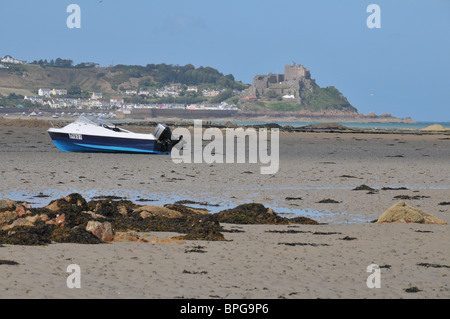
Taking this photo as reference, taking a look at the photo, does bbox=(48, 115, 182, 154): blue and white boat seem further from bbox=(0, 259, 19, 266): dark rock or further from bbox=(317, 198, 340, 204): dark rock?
bbox=(0, 259, 19, 266): dark rock

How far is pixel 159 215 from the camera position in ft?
43.5

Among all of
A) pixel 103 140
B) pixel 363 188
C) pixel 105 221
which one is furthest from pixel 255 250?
pixel 103 140

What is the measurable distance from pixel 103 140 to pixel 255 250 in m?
21.2

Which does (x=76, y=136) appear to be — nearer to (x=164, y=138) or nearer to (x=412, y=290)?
(x=164, y=138)

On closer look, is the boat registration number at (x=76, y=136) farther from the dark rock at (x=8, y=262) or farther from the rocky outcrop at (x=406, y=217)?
the dark rock at (x=8, y=262)

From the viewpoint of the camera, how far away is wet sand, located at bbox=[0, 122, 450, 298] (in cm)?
807

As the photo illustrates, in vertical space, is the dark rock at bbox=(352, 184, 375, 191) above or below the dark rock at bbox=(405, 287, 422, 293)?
below

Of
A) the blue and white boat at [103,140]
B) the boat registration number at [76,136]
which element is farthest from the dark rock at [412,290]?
the boat registration number at [76,136]

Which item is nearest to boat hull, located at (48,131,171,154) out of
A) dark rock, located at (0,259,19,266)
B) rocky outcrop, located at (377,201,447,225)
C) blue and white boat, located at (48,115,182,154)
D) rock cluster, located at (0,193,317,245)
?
blue and white boat, located at (48,115,182,154)

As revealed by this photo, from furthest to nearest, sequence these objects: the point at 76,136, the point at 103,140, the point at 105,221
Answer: the point at 103,140
the point at 76,136
the point at 105,221

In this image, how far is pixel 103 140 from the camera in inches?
1214

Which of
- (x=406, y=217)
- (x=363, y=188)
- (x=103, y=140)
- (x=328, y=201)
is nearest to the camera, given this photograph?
(x=406, y=217)

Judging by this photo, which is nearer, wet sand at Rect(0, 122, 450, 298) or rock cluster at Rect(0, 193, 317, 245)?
wet sand at Rect(0, 122, 450, 298)

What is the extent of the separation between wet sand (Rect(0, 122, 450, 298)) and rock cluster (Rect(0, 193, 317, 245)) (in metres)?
0.36
